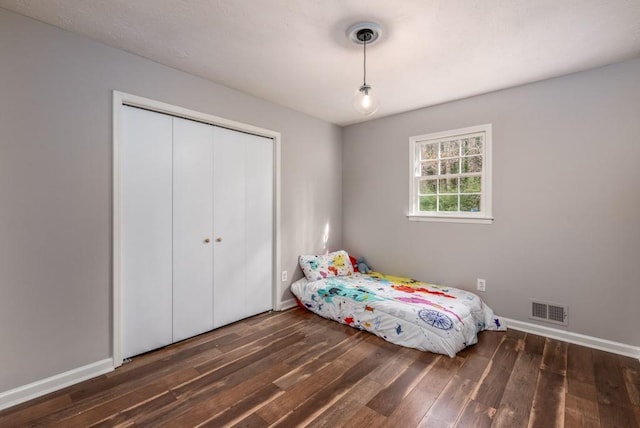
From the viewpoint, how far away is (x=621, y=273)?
2.44 metres

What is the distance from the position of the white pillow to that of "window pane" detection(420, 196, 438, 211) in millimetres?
1194

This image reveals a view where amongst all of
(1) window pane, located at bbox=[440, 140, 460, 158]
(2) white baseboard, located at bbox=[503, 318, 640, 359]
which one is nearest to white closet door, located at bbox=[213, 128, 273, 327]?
(1) window pane, located at bbox=[440, 140, 460, 158]

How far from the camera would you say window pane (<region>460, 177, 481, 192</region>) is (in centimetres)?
321

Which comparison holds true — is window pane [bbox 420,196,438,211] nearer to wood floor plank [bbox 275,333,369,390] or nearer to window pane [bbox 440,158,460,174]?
window pane [bbox 440,158,460,174]

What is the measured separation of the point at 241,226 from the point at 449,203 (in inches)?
94.9

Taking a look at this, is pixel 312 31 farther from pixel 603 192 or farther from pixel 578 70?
pixel 603 192

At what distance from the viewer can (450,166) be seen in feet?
11.2

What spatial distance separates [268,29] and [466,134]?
2377 mm

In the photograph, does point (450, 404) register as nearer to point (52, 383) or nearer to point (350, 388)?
point (350, 388)

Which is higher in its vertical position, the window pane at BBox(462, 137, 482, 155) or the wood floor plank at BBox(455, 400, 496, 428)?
the window pane at BBox(462, 137, 482, 155)

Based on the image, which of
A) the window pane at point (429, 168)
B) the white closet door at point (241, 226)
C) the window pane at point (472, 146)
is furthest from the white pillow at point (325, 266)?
the window pane at point (472, 146)

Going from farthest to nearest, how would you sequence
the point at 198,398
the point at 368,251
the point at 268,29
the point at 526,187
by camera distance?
1. the point at 368,251
2. the point at 526,187
3. the point at 268,29
4. the point at 198,398

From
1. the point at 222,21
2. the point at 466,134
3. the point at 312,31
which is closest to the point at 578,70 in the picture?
the point at 466,134

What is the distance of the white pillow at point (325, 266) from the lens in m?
3.62
